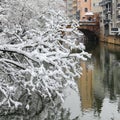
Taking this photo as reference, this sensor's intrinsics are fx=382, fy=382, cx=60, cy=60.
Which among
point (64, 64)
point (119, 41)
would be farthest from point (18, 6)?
point (119, 41)

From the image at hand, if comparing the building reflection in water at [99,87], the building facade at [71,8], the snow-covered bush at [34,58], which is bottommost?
the building reflection in water at [99,87]

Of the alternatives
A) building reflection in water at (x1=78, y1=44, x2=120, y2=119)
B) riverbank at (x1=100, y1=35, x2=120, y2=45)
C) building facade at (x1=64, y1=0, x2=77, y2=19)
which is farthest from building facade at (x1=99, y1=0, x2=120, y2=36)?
building facade at (x1=64, y1=0, x2=77, y2=19)

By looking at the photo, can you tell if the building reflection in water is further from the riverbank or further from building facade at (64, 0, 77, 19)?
building facade at (64, 0, 77, 19)

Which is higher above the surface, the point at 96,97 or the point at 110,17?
the point at 110,17

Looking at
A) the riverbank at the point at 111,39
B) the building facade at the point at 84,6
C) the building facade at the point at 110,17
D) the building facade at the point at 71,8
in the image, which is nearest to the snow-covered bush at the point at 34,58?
the riverbank at the point at 111,39

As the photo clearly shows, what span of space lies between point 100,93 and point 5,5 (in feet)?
20.6

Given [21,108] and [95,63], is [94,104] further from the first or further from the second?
[95,63]

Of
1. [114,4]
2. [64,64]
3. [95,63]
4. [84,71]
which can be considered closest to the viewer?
[64,64]

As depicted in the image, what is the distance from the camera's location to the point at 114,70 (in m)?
25.0

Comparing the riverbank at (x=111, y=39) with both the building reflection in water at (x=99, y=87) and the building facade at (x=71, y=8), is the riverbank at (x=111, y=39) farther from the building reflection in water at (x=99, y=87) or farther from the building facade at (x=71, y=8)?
the building facade at (x=71, y=8)

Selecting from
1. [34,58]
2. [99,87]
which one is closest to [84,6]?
[99,87]

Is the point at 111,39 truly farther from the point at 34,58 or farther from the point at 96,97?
the point at 34,58

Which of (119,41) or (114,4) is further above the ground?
(114,4)

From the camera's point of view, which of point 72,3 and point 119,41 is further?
point 72,3
